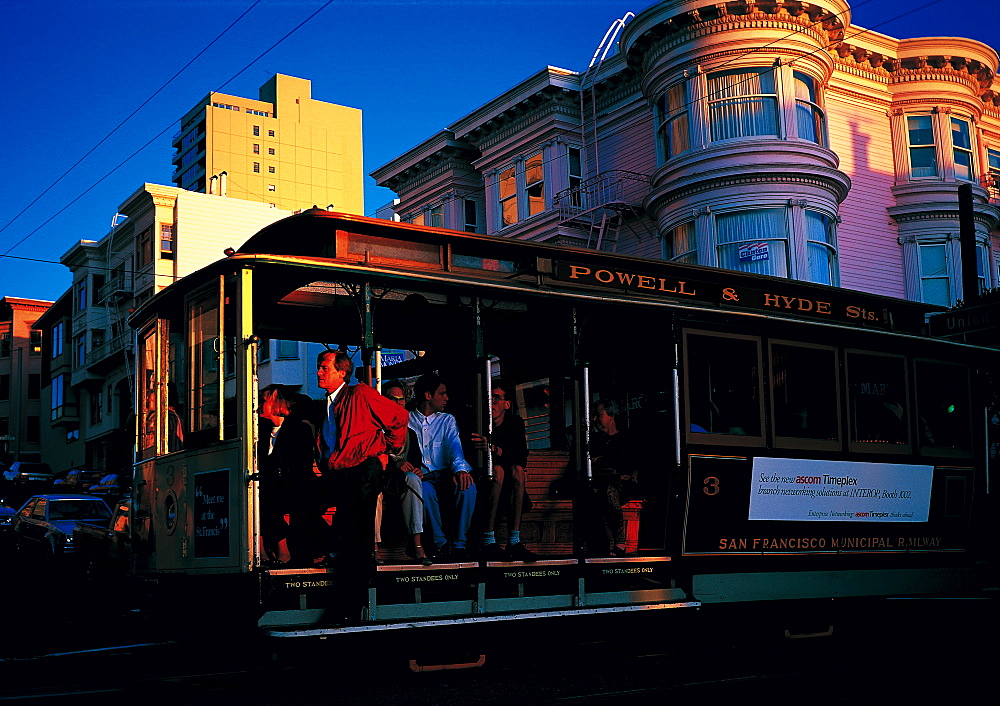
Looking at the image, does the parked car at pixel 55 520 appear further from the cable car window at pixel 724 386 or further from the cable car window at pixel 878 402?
the cable car window at pixel 878 402

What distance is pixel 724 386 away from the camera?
9922 millimetres

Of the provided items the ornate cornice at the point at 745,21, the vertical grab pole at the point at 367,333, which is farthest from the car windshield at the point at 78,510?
the vertical grab pole at the point at 367,333

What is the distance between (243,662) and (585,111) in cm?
2199

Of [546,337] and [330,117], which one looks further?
[330,117]

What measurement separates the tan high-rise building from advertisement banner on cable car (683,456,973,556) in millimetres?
84585

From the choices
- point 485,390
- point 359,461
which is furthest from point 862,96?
point 359,461

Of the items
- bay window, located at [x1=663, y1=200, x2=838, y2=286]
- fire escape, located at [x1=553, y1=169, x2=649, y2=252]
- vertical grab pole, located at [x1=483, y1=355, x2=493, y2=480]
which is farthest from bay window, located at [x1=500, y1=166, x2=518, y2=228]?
vertical grab pole, located at [x1=483, y1=355, x2=493, y2=480]

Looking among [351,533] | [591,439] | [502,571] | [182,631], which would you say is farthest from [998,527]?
[182,631]

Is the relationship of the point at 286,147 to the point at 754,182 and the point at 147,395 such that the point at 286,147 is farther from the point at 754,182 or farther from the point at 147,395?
the point at 147,395

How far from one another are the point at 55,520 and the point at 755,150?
16.6m

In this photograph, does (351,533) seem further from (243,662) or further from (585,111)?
(585,111)

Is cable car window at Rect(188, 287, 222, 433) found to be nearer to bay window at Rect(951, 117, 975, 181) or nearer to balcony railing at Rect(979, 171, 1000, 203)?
bay window at Rect(951, 117, 975, 181)

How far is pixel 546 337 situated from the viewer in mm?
10602

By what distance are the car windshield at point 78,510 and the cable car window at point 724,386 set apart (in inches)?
638
